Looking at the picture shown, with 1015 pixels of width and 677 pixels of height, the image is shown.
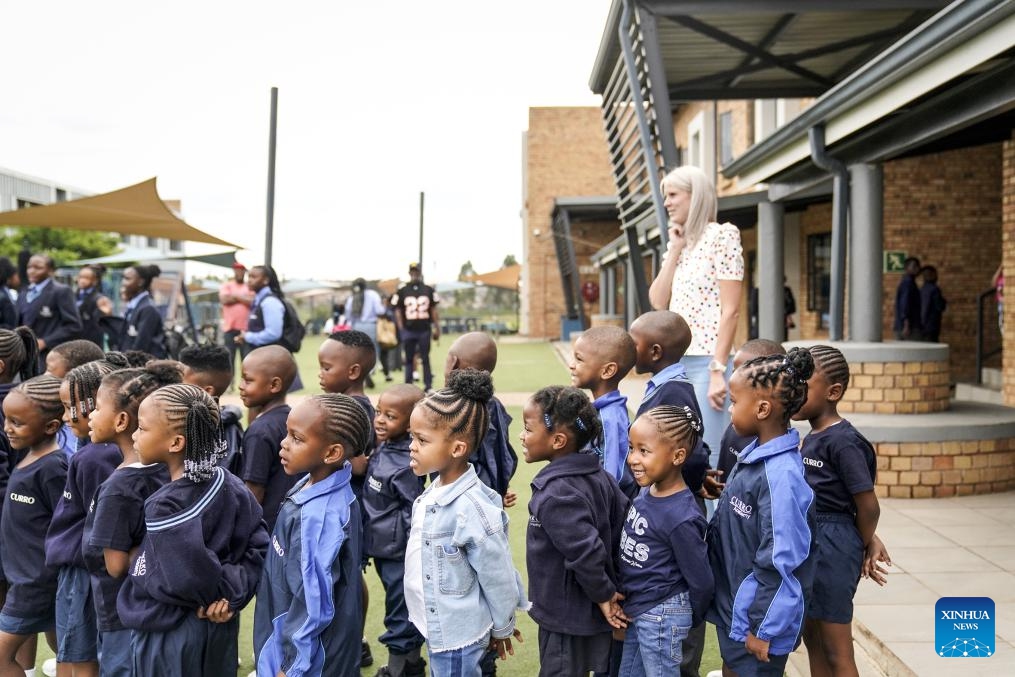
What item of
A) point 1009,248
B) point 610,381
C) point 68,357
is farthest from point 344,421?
point 1009,248

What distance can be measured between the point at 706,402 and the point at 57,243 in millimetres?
45947

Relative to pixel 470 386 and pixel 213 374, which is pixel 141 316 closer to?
pixel 213 374

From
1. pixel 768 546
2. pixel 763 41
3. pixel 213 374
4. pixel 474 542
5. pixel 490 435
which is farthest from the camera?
pixel 763 41

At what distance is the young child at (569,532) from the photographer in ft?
9.11

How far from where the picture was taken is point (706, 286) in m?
4.40

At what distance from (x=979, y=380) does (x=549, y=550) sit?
10.0 m

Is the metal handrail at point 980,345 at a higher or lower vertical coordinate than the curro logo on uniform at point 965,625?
higher

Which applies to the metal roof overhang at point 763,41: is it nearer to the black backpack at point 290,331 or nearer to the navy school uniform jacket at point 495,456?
the black backpack at point 290,331

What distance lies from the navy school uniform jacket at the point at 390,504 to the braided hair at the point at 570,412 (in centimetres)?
85

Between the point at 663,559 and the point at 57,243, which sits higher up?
the point at 57,243

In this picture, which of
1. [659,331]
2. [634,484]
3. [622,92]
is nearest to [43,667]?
[634,484]

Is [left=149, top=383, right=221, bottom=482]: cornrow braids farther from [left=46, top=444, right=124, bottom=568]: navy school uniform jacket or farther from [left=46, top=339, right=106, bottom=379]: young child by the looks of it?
[left=46, top=339, right=106, bottom=379]: young child

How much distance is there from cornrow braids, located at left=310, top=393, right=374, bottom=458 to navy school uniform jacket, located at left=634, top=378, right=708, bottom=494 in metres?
1.03

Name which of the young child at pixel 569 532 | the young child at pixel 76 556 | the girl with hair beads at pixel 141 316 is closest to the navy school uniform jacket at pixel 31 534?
the young child at pixel 76 556
